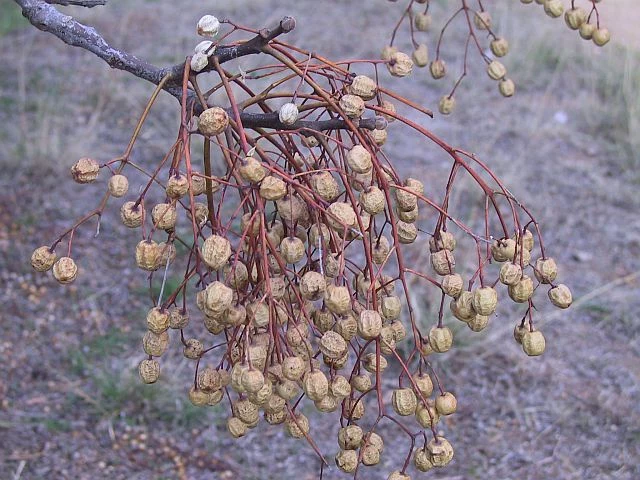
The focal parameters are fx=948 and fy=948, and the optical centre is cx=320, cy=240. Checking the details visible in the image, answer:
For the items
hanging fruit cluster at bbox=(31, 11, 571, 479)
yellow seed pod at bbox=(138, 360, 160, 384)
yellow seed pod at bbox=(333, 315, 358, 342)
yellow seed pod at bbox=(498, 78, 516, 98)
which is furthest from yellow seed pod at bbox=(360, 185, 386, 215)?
yellow seed pod at bbox=(498, 78, 516, 98)

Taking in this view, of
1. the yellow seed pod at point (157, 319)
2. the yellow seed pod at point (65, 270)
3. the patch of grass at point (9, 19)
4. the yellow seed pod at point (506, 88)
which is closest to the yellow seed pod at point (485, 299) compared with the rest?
the yellow seed pod at point (157, 319)

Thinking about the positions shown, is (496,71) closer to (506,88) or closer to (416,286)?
(506,88)

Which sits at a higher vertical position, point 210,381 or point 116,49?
point 116,49

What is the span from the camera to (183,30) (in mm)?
4648

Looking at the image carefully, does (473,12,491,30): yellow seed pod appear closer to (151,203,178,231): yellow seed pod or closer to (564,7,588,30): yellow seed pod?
(564,7,588,30): yellow seed pod

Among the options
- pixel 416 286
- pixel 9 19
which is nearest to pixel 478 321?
pixel 416 286

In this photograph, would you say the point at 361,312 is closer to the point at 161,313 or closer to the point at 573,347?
the point at 161,313

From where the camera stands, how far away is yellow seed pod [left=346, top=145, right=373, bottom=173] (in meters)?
0.87

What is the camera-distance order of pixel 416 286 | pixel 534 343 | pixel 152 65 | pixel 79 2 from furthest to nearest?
pixel 416 286, pixel 79 2, pixel 152 65, pixel 534 343

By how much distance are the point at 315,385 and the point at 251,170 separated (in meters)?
0.22

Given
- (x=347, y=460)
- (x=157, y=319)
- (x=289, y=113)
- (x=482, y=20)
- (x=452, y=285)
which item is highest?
(x=482, y=20)

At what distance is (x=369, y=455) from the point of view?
991mm

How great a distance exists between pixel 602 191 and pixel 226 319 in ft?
9.71

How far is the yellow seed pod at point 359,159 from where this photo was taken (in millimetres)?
871
